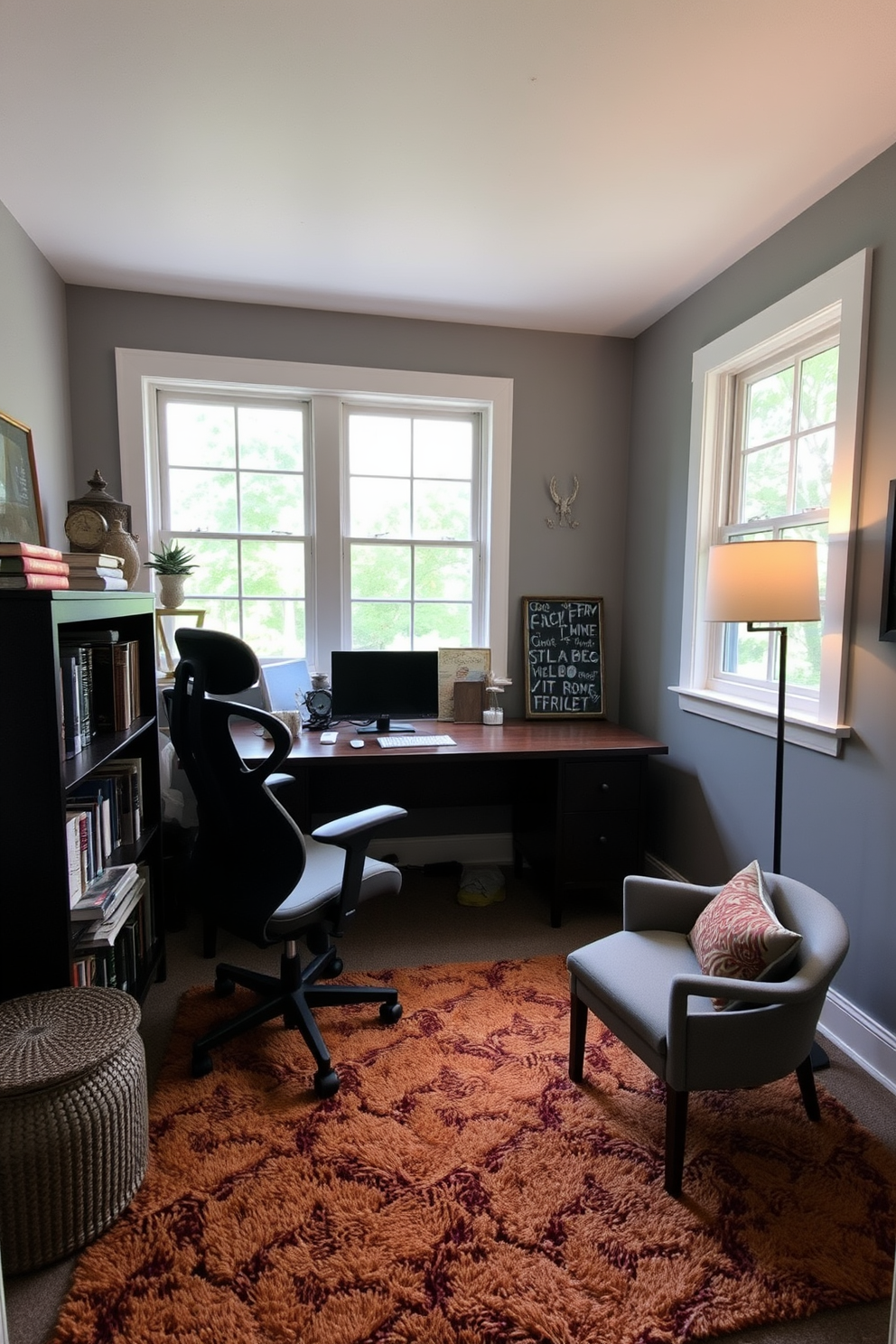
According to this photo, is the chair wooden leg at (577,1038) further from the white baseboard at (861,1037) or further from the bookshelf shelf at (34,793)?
the bookshelf shelf at (34,793)

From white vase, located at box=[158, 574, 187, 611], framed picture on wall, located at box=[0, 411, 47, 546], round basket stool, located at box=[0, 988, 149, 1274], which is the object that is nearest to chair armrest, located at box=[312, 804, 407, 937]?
round basket stool, located at box=[0, 988, 149, 1274]

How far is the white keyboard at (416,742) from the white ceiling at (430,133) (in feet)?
6.12

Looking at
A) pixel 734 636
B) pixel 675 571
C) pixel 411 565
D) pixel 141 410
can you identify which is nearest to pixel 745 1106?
pixel 734 636

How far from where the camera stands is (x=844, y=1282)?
1362 mm

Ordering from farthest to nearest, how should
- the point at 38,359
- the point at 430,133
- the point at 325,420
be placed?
the point at 325,420 → the point at 38,359 → the point at 430,133

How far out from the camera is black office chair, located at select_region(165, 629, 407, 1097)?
70.1 inches

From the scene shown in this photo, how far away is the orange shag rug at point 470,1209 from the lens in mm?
1307

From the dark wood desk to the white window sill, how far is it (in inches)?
9.4

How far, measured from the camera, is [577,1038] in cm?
192

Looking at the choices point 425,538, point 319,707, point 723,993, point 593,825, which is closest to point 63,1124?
point 723,993

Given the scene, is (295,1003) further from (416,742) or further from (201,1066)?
(416,742)

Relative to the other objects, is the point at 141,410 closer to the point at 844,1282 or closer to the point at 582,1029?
the point at 582,1029

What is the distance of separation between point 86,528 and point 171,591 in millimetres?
788

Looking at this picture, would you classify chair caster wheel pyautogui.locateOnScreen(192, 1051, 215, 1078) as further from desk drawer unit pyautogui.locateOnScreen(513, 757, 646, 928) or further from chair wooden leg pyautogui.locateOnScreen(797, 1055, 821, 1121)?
chair wooden leg pyautogui.locateOnScreen(797, 1055, 821, 1121)
